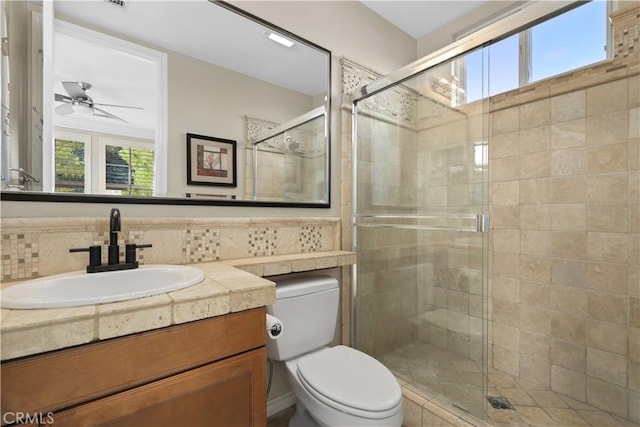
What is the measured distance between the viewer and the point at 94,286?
95 centimetres

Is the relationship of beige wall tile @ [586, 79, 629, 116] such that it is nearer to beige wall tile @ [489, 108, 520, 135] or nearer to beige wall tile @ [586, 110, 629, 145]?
beige wall tile @ [586, 110, 629, 145]

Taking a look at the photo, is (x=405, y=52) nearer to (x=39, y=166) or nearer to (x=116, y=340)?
(x=39, y=166)

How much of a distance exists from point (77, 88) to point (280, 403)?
175cm

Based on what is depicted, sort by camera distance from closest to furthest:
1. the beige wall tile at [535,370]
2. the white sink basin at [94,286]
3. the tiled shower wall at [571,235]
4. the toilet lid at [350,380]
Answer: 1. the white sink basin at [94,286]
2. the toilet lid at [350,380]
3. the tiled shower wall at [571,235]
4. the beige wall tile at [535,370]

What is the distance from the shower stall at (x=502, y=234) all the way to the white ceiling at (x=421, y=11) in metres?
0.68

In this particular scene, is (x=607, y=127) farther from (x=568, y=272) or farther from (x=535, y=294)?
(x=535, y=294)

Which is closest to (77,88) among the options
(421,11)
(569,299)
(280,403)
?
(280,403)

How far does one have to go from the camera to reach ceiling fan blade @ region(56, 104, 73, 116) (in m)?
1.03

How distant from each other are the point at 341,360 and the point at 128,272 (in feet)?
3.15

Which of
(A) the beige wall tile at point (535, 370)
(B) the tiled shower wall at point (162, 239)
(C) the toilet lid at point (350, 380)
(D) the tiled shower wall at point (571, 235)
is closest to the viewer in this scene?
(B) the tiled shower wall at point (162, 239)

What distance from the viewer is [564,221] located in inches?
68.6

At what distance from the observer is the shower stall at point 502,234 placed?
4.90 ft

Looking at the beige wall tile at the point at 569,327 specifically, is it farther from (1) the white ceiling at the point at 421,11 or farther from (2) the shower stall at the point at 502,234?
(1) the white ceiling at the point at 421,11

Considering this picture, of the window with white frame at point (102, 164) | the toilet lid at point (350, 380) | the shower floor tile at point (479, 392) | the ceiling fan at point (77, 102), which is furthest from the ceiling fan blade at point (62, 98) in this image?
the shower floor tile at point (479, 392)
